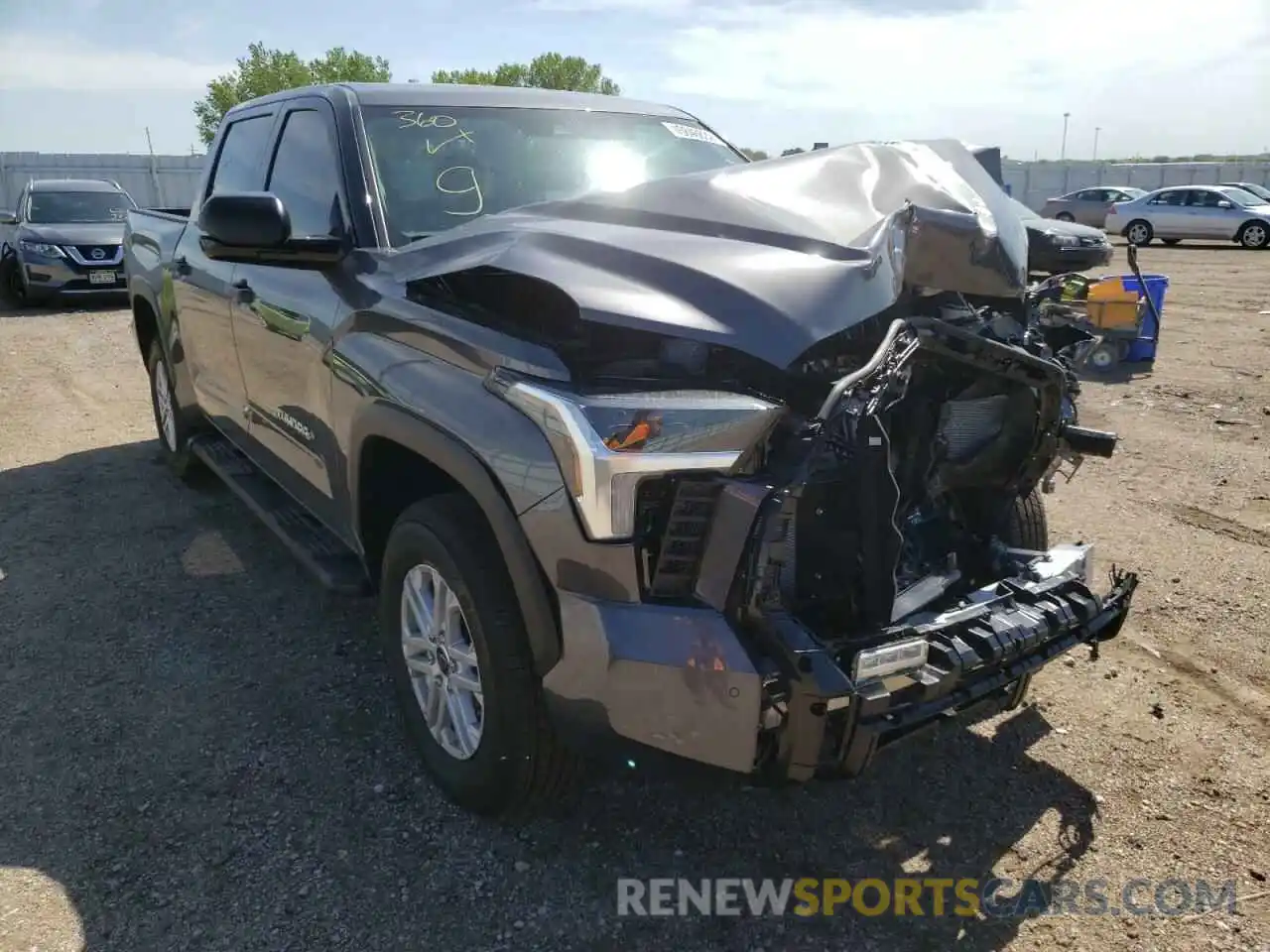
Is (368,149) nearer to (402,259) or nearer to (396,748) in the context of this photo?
(402,259)

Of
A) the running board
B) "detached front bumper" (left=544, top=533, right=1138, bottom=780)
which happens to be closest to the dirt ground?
"detached front bumper" (left=544, top=533, right=1138, bottom=780)

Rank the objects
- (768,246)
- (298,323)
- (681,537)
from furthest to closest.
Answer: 1. (298,323)
2. (768,246)
3. (681,537)

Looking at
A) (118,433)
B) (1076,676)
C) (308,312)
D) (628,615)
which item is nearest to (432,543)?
(628,615)

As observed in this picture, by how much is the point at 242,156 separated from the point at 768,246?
306 centimetres

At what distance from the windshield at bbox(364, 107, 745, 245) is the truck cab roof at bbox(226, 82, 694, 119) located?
5 centimetres

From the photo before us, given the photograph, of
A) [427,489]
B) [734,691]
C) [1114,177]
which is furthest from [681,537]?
[1114,177]

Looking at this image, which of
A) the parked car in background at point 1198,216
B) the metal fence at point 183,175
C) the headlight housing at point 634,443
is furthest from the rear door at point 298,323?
the parked car in background at point 1198,216

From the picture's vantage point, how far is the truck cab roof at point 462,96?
3.64 meters

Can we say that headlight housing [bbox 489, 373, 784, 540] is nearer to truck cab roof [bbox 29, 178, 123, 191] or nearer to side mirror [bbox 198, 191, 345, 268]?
side mirror [bbox 198, 191, 345, 268]

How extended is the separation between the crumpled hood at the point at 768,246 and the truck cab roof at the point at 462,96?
871mm

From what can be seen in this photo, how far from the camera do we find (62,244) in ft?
42.6

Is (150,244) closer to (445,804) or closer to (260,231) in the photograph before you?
(260,231)

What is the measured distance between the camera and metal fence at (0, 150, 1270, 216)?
2698 cm

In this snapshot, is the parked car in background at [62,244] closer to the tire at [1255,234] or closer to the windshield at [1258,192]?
the tire at [1255,234]
